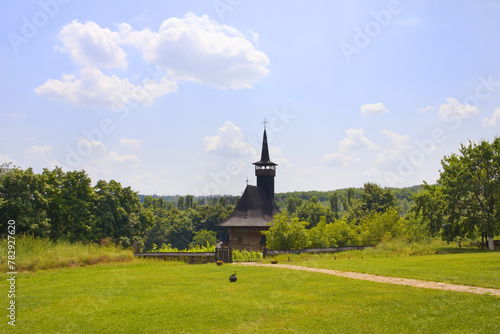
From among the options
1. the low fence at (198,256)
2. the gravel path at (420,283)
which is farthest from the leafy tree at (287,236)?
the gravel path at (420,283)

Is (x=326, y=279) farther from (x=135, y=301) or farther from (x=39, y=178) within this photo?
(x=39, y=178)

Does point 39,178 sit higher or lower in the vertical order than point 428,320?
higher

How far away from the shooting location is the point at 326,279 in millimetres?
16953

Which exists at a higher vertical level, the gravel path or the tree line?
the tree line

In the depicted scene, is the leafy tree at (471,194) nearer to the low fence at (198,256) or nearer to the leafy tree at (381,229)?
the leafy tree at (381,229)

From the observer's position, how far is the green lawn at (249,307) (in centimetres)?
1019

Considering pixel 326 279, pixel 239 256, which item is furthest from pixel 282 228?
pixel 326 279

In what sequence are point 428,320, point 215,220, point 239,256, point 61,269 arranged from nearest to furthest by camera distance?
point 428,320 → point 61,269 → point 239,256 → point 215,220

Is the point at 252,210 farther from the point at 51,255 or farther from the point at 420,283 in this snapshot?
the point at 420,283

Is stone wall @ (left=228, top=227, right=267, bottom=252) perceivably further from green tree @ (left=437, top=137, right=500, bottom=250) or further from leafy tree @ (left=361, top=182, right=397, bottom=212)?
leafy tree @ (left=361, top=182, right=397, bottom=212)

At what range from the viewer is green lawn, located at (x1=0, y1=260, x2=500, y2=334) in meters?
10.2

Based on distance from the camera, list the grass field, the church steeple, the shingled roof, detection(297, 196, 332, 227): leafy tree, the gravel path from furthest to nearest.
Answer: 1. detection(297, 196, 332, 227): leafy tree
2. the church steeple
3. the shingled roof
4. the grass field
5. the gravel path

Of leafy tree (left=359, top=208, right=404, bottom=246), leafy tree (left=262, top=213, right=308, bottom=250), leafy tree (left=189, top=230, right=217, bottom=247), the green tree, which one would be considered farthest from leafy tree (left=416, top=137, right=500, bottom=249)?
leafy tree (left=189, top=230, right=217, bottom=247)

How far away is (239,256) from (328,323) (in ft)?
68.3
